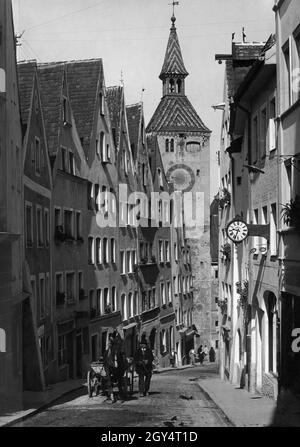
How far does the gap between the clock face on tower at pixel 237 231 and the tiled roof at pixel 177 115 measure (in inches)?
58.9

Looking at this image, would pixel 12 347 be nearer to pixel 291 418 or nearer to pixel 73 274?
pixel 73 274

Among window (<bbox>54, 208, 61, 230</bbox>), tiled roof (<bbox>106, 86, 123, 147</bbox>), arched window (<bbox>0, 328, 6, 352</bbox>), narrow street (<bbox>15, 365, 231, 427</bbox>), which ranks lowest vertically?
narrow street (<bbox>15, 365, 231, 427</bbox>)

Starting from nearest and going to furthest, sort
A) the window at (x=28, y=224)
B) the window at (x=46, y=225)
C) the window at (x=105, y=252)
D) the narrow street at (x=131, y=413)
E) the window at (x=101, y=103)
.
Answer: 1. the narrow street at (x=131, y=413)
2. the window at (x=28, y=224)
3. the window at (x=46, y=225)
4. the window at (x=105, y=252)
5. the window at (x=101, y=103)

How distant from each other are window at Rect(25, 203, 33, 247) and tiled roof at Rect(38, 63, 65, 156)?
1.57 metres

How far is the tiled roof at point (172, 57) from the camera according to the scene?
438 inches

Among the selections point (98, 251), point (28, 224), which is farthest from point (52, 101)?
point (28, 224)

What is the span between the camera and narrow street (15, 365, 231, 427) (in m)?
9.43

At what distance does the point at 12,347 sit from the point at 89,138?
419cm

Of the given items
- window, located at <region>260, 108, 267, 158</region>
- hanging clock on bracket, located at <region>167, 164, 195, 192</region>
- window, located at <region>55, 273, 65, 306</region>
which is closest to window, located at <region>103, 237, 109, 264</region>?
window, located at <region>55, 273, 65, 306</region>

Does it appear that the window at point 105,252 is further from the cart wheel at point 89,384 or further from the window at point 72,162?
the cart wheel at point 89,384

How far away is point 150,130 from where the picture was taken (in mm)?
13391

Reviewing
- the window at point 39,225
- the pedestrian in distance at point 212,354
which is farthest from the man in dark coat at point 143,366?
the pedestrian in distance at point 212,354

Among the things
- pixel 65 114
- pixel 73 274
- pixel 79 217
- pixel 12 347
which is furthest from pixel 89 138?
pixel 12 347

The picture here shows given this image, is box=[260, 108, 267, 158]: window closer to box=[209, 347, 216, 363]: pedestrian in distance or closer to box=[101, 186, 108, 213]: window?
box=[101, 186, 108, 213]: window
